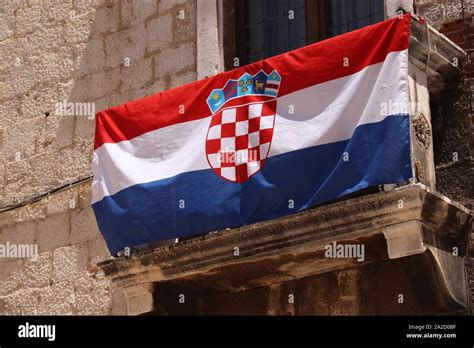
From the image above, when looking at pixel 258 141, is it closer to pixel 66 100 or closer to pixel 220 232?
pixel 220 232

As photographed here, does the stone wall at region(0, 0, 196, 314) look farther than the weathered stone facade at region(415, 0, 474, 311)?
Yes

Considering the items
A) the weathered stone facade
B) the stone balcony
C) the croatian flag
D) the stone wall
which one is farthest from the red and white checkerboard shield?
the stone wall

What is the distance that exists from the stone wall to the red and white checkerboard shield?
3.87ft

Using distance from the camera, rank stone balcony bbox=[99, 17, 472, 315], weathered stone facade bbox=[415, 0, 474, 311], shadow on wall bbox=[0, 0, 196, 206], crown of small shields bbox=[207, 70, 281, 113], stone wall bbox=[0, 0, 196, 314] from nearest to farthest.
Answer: stone balcony bbox=[99, 17, 472, 315], weathered stone facade bbox=[415, 0, 474, 311], crown of small shields bbox=[207, 70, 281, 113], stone wall bbox=[0, 0, 196, 314], shadow on wall bbox=[0, 0, 196, 206]

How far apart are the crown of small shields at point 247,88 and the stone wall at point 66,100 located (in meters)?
1.00

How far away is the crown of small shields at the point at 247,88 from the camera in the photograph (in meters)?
8.04

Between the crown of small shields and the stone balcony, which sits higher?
the crown of small shields

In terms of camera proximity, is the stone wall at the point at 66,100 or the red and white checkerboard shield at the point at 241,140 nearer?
the red and white checkerboard shield at the point at 241,140

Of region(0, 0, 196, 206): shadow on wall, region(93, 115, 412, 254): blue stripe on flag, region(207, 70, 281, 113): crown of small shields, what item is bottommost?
region(93, 115, 412, 254): blue stripe on flag

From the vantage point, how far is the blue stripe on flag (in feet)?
24.4

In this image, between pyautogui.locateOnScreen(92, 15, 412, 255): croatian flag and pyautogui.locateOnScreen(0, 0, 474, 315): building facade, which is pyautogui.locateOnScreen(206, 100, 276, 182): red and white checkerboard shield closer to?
pyautogui.locateOnScreen(92, 15, 412, 255): croatian flag

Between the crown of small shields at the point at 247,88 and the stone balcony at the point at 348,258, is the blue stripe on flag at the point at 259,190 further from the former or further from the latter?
the crown of small shields at the point at 247,88

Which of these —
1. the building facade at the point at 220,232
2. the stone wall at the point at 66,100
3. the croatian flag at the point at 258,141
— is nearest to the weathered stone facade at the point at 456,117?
the building facade at the point at 220,232

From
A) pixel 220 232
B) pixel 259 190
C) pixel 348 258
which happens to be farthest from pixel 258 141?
pixel 348 258
